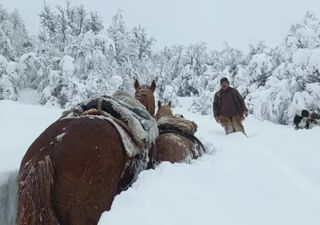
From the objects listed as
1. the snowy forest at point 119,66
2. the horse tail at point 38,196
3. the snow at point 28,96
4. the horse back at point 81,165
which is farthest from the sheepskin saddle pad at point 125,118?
the snow at point 28,96

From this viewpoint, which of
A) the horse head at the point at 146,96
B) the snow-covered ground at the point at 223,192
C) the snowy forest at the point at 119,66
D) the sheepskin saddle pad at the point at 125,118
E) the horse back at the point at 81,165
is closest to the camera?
the snow-covered ground at the point at 223,192

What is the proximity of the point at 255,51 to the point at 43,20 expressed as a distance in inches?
536

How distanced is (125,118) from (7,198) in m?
1.42

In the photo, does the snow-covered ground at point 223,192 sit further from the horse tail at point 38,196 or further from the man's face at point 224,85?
the man's face at point 224,85

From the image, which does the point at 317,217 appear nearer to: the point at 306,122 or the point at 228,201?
the point at 228,201

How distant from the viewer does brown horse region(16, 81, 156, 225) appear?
2.82 metres

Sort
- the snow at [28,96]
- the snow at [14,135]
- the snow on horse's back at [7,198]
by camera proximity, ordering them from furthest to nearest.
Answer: the snow at [28,96], the snow at [14,135], the snow on horse's back at [7,198]

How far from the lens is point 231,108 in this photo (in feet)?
30.1

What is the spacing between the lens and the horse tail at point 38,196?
281 centimetres

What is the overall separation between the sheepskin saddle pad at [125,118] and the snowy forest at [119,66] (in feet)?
39.6

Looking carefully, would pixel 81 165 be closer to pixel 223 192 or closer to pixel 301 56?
pixel 223 192

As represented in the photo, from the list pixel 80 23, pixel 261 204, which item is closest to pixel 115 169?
pixel 261 204

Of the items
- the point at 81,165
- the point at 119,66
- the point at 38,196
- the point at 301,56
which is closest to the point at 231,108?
the point at 81,165

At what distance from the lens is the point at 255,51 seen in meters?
28.0
